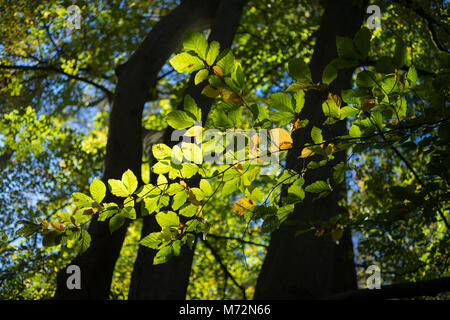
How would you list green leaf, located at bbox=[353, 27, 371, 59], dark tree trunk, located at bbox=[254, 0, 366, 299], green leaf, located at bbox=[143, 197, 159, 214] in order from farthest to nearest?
dark tree trunk, located at bbox=[254, 0, 366, 299] → green leaf, located at bbox=[143, 197, 159, 214] → green leaf, located at bbox=[353, 27, 371, 59]

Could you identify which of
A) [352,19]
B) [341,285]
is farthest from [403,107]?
[341,285]

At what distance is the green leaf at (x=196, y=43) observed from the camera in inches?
41.9

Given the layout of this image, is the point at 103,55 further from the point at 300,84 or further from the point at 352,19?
the point at 300,84

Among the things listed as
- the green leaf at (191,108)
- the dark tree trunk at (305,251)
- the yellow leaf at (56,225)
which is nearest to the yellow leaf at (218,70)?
the green leaf at (191,108)

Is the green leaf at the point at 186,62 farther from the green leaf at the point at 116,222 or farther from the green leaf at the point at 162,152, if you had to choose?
the green leaf at the point at 116,222

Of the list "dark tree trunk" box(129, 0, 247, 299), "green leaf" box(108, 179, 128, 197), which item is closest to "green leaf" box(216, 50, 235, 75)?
"green leaf" box(108, 179, 128, 197)

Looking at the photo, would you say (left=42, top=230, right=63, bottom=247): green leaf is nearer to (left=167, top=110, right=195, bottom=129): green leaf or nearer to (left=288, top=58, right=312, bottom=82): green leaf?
(left=167, top=110, right=195, bottom=129): green leaf

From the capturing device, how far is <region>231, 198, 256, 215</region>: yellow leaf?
1.50 m

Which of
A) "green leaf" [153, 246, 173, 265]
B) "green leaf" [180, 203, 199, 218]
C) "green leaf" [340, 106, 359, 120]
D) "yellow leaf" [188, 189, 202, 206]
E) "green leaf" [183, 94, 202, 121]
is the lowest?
"green leaf" [153, 246, 173, 265]

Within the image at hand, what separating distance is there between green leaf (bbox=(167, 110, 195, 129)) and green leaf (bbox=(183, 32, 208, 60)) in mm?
205

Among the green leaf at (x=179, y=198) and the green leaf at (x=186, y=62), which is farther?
the green leaf at (x=179, y=198)

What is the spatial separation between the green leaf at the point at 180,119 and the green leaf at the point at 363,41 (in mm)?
554
